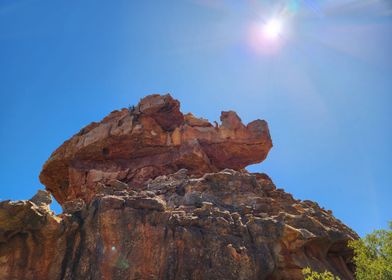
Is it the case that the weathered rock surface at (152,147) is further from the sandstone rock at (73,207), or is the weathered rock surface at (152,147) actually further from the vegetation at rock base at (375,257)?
the vegetation at rock base at (375,257)

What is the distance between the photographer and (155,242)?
25.4m

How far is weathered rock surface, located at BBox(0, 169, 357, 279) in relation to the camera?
23719 millimetres

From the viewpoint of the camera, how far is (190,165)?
5531 cm

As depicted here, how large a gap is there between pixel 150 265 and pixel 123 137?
35.8 meters

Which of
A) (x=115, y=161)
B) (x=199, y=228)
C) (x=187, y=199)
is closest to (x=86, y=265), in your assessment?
(x=199, y=228)

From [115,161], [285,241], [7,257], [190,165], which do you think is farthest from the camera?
[115,161]

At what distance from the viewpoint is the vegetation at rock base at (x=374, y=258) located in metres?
22.2

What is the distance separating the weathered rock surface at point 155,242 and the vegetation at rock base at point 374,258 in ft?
12.0

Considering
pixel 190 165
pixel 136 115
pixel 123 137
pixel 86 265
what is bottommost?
pixel 86 265

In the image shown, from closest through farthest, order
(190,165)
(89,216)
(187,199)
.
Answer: (89,216)
(187,199)
(190,165)

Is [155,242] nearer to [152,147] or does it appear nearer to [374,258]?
[374,258]

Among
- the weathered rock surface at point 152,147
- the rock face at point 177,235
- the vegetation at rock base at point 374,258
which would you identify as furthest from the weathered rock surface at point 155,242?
the weathered rock surface at point 152,147

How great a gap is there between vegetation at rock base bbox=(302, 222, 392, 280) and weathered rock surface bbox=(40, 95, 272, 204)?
30637 millimetres

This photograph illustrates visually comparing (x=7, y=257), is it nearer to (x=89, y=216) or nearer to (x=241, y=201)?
(x=89, y=216)
